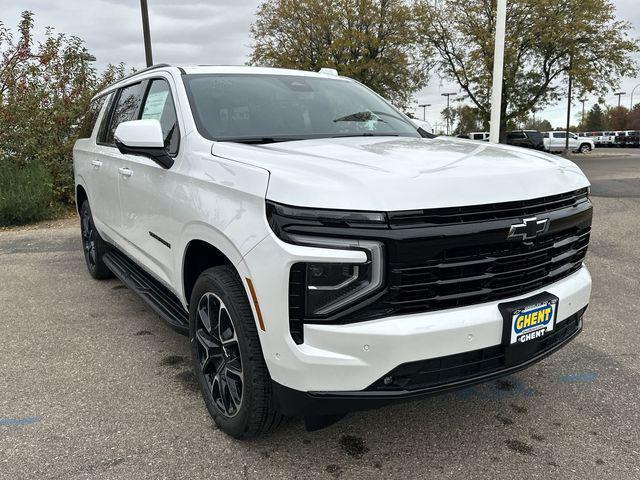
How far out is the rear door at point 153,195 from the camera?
3180mm

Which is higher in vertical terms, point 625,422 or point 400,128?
point 400,128

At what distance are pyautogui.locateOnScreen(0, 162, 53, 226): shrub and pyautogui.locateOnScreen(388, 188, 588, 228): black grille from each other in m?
8.91

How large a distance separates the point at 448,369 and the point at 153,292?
7.39ft

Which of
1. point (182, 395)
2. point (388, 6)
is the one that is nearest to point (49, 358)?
point (182, 395)

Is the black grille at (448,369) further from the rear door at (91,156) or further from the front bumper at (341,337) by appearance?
the rear door at (91,156)

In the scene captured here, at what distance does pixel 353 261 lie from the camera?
2.07 metres

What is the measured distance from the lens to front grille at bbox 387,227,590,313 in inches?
84.4

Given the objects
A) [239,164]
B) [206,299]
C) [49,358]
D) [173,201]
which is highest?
[239,164]

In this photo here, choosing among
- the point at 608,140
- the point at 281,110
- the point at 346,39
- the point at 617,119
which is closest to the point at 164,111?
the point at 281,110

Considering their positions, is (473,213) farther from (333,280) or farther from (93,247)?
(93,247)

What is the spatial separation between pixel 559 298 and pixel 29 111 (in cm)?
1079

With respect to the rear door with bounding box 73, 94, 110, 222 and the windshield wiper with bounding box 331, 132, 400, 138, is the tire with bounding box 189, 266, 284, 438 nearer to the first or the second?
the windshield wiper with bounding box 331, 132, 400, 138

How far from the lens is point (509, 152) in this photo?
2.91m

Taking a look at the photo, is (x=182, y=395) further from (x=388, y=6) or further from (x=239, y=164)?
(x=388, y=6)
